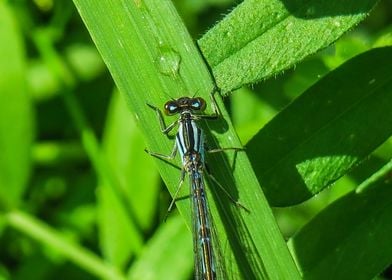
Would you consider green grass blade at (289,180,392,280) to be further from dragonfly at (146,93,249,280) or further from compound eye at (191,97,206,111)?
compound eye at (191,97,206,111)

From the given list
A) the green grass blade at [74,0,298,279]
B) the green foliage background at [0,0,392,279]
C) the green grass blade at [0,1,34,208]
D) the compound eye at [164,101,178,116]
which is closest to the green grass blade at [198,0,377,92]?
the green foliage background at [0,0,392,279]

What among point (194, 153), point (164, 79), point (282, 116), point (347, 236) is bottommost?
point (347, 236)

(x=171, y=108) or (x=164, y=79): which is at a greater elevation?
(x=164, y=79)

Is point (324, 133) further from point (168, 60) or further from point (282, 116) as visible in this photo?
point (168, 60)

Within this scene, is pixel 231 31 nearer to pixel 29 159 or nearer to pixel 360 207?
pixel 360 207

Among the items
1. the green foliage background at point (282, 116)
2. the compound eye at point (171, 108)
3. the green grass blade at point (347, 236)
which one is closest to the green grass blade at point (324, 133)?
the green foliage background at point (282, 116)

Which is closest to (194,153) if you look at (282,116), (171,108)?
(171,108)

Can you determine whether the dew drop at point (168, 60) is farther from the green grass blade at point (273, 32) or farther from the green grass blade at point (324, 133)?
the green grass blade at point (324, 133)

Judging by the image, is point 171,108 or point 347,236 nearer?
point 347,236
